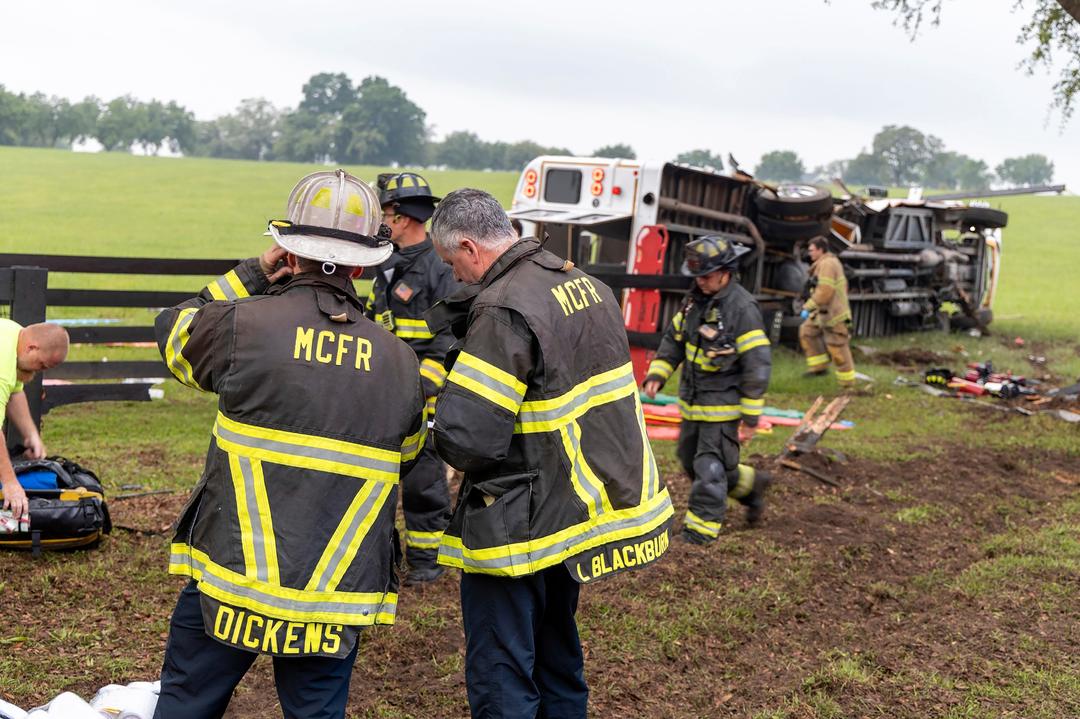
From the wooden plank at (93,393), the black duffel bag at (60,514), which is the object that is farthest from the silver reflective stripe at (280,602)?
the wooden plank at (93,393)

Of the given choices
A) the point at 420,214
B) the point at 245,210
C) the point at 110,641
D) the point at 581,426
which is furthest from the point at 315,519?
the point at 245,210

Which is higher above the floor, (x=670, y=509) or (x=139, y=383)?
(x=670, y=509)

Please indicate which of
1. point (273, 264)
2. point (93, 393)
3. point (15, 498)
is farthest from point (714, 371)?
point (93, 393)

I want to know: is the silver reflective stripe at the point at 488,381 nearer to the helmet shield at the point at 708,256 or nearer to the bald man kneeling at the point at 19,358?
the bald man kneeling at the point at 19,358

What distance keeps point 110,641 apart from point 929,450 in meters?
7.61

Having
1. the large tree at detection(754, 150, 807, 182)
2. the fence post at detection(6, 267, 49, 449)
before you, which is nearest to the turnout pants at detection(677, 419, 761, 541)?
the fence post at detection(6, 267, 49, 449)

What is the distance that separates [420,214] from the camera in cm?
541

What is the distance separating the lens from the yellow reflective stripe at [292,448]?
2725 mm

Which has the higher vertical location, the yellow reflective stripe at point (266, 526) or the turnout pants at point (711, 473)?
the yellow reflective stripe at point (266, 526)

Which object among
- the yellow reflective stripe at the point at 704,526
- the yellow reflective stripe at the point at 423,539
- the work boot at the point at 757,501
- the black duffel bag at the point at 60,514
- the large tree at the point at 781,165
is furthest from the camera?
the large tree at the point at 781,165

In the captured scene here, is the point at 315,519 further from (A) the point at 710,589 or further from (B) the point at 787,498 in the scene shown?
(B) the point at 787,498

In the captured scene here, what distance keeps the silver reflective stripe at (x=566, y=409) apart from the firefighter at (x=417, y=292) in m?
2.09

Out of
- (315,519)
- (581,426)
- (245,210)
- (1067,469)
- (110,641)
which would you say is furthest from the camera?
(245,210)

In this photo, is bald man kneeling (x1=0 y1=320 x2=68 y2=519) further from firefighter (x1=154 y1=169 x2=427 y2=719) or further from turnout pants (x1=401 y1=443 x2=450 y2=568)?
firefighter (x1=154 y1=169 x2=427 y2=719)
